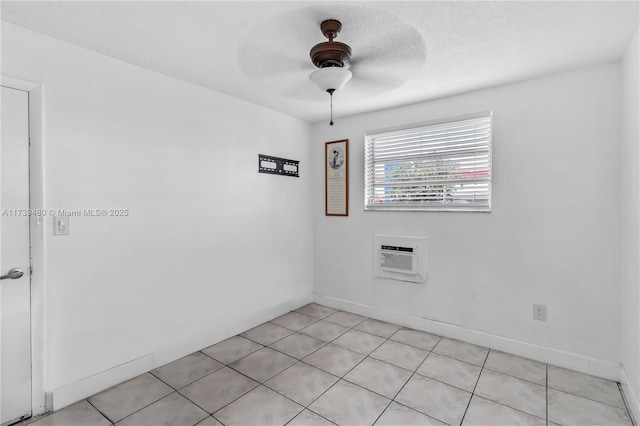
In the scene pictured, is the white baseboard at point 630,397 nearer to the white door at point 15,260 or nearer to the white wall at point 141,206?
the white wall at point 141,206

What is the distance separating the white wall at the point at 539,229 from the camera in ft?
7.70

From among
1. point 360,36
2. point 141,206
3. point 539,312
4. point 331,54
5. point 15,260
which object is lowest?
point 539,312

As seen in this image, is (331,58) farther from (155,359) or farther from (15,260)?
(155,359)

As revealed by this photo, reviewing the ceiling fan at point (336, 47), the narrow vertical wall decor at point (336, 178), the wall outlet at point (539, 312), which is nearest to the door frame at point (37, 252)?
the ceiling fan at point (336, 47)

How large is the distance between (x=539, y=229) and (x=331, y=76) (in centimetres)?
212

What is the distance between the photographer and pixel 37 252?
6.48 feet

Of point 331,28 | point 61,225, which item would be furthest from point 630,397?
point 61,225

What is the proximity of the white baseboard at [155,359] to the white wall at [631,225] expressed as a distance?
300 centimetres

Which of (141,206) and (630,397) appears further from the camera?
(141,206)

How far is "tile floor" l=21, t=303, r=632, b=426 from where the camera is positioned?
6.29ft

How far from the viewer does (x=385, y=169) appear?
351 cm

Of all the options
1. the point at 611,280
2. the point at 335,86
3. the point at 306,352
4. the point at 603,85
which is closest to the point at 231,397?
the point at 306,352

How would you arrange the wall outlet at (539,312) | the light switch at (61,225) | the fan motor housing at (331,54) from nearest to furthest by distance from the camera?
the fan motor housing at (331,54) → the light switch at (61,225) → the wall outlet at (539,312)

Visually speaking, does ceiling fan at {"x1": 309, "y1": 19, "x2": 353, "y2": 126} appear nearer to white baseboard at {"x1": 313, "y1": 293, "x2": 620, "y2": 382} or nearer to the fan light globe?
the fan light globe
